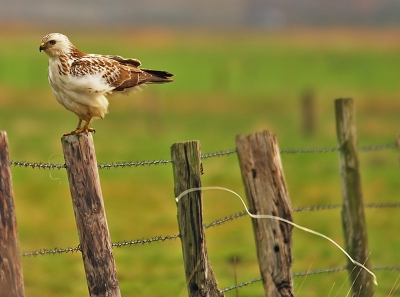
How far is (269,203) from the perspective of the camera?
6.85m

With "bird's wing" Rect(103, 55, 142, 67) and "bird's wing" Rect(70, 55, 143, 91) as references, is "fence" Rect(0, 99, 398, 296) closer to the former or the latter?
"bird's wing" Rect(70, 55, 143, 91)

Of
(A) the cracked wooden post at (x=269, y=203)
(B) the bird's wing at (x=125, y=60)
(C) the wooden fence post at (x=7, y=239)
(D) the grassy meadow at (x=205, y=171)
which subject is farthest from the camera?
(D) the grassy meadow at (x=205, y=171)

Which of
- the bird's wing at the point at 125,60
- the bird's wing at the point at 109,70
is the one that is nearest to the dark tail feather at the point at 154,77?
the bird's wing at the point at 109,70

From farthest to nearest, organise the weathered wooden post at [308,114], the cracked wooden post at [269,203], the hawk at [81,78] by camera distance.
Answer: the weathered wooden post at [308,114] < the hawk at [81,78] < the cracked wooden post at [269,203]

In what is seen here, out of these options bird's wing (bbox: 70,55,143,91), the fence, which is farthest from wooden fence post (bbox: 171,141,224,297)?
bird's wing (bbox: 70,55,143,91)

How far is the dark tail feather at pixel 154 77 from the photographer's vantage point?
7825mm

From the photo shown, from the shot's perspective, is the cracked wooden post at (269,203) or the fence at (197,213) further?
the cracked wooden post at (269,203)

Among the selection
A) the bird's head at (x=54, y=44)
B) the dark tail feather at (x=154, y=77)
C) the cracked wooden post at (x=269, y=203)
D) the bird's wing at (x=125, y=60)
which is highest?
the bird's head at (x=54, y=44)

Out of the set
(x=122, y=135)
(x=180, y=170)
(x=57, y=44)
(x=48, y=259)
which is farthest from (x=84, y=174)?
(x=122, y=135)

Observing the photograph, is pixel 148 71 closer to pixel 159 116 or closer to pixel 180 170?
pixel 180 170

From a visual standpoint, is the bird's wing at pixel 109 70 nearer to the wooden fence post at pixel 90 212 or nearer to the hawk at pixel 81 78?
the hawk at pixel 81 78

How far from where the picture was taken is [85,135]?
5.80 meters

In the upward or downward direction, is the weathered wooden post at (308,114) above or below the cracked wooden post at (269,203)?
above

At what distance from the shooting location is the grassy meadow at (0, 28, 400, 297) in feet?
40.2
